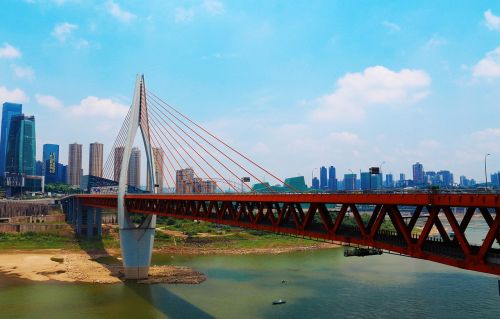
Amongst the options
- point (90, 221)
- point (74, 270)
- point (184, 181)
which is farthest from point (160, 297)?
point (90, 221)

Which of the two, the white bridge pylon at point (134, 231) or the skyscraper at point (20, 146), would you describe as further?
the skyscraper at point (20, 146)

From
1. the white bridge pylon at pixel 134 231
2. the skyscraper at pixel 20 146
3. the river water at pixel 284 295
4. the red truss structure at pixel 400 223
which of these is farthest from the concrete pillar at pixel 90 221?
the skyscraper at pixel 20 146

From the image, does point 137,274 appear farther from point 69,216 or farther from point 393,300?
point 69,216

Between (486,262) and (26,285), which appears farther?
(26,285)

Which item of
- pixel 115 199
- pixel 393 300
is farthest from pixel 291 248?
pixel 393 300

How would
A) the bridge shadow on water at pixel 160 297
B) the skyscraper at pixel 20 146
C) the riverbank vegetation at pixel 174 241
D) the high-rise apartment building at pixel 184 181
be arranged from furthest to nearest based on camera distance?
1. the skyscraper at pixel 20 146
2. the riverbank vegetation at pixel 174 241
3. the high-rise apartment building at pixel 184 181
4. the bridge shadow on water at pixel 160 297

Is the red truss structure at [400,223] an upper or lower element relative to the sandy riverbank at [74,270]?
upper

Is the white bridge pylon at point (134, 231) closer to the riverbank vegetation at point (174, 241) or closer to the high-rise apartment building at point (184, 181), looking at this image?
the high-rise apartment building at point (184, 181)
